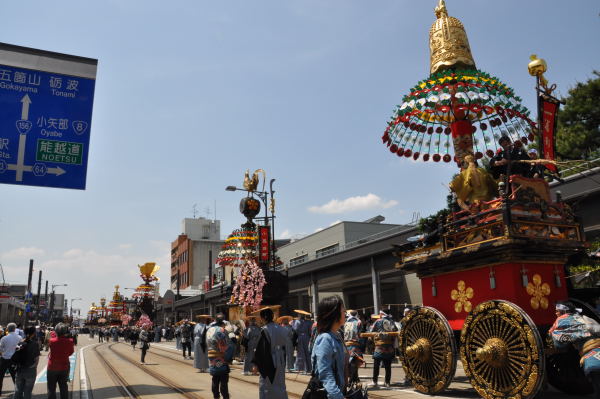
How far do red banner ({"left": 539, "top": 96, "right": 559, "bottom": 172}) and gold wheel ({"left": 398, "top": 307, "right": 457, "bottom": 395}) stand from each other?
4.10 m

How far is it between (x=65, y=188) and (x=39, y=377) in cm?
888

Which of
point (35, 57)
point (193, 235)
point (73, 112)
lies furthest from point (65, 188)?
point (193, 235)

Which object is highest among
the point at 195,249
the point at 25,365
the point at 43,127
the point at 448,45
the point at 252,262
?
the point at 195,249

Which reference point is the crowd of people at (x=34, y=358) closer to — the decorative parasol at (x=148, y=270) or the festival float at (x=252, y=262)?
the festival float at (x=252, y=262)

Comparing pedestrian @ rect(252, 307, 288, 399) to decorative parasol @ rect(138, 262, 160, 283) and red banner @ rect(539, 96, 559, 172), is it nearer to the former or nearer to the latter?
red banner @ rect(539, 96, 559, 172)

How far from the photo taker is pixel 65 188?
447 inches

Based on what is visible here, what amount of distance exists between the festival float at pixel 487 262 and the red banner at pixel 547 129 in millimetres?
28

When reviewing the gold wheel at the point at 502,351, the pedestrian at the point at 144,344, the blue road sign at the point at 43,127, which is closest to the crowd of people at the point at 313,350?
the gold wheel at the point at 502,351

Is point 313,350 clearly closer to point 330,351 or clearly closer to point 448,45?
point 330,351

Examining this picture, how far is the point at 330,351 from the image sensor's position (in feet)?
12.7

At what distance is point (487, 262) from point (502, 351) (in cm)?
167

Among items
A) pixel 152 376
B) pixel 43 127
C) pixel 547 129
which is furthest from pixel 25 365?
pixel 547 129

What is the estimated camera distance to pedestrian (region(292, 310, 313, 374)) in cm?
1562

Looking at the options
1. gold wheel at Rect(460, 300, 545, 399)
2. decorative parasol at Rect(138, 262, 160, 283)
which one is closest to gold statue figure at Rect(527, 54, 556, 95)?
gold wheel at Rect(460, 300, 545, 399)
